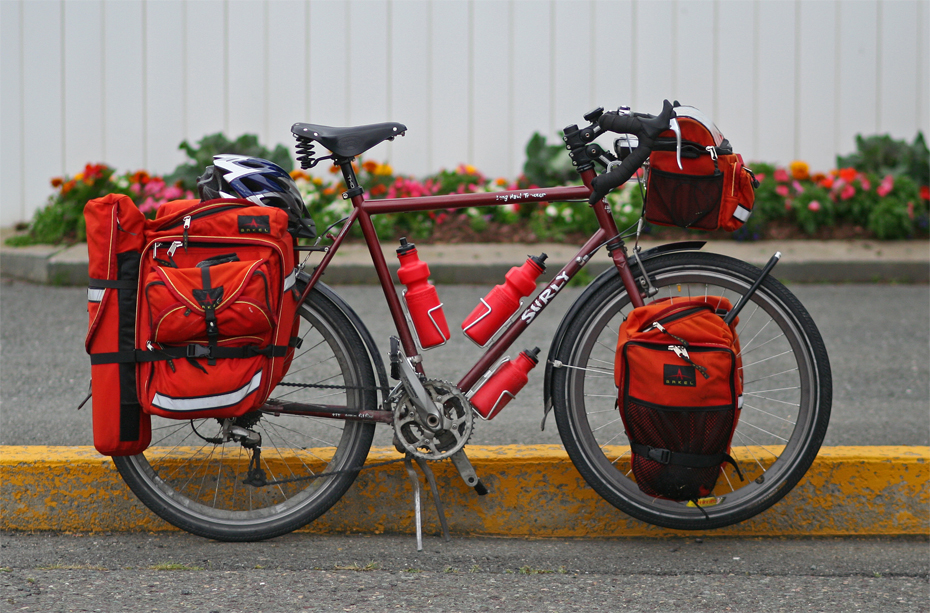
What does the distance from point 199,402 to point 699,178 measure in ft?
5.24

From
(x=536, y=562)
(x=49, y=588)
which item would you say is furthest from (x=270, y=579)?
(x=536, y=562)

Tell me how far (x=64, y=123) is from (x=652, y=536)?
7115 mm

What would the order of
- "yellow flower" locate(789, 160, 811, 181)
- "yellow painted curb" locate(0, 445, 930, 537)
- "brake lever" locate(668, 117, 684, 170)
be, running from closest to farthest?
"brake lever" locate(668, 117, 684, 170) → "yellow painted curb" locate(0, 445, 930, 537) → "yellow flower" locate(789, 160, 811, 181)

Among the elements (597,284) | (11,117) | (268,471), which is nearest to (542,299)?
(597,284)

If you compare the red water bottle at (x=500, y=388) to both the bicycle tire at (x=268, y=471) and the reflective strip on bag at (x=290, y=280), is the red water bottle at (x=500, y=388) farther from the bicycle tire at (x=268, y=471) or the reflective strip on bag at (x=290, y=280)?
the reflective strip on bag at (x=290, y=280)

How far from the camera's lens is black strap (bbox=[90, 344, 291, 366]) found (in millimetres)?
2510

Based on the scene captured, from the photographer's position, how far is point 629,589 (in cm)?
247

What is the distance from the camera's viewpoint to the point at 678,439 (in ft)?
8.61

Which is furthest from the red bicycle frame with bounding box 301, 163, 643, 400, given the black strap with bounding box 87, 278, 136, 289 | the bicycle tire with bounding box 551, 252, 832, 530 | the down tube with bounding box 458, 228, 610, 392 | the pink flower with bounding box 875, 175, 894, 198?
the pink flower with bounding box 875, 175, 894, 198

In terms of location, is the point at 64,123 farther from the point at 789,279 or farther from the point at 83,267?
the point at 789,279

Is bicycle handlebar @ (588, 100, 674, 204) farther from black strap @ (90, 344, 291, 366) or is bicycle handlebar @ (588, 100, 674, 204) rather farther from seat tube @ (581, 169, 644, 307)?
black strap @ (90, 344, 291, 366)

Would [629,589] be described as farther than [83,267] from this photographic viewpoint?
No

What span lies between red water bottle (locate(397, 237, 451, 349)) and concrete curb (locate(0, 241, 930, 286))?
146 inches

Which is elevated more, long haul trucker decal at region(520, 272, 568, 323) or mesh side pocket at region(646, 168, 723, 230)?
mesh side pocket at region(646, 168, 723, 230)
